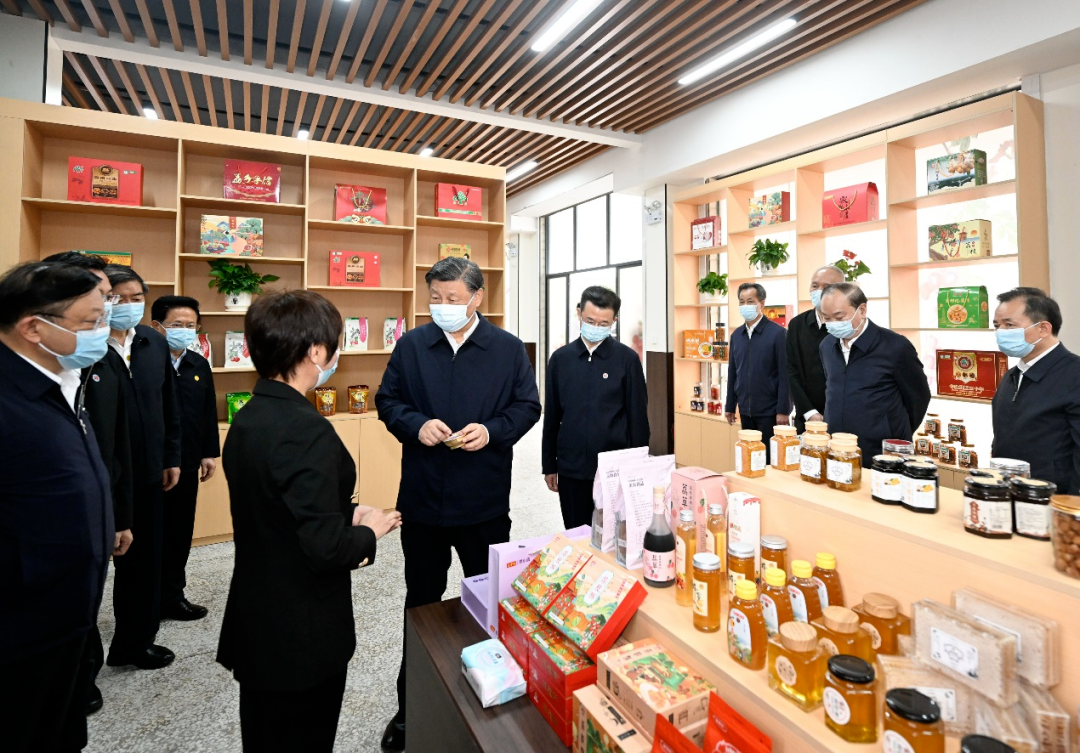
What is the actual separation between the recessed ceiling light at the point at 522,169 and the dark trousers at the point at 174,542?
6385mm

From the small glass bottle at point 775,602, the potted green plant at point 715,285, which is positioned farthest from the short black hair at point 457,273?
the potted green plant at point 715,285

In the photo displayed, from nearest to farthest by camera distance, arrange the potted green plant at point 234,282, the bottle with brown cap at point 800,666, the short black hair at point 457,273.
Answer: the bottle with brown cap at point 800,666, the short black hair at point 457,273, the potted green plant at point 234,282

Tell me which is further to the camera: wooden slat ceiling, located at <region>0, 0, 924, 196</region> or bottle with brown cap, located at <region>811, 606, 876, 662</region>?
wooden slat ceiling, located at <region>0, 0, 924, 196</region>

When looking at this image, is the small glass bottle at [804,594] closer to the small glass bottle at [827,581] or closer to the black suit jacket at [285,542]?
the small glass bottle at [827,581]

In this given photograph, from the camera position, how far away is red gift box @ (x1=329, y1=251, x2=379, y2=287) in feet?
14.6

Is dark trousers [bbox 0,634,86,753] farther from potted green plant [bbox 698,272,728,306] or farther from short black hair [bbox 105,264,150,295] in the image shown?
potted green plant [bbox 698,272,728,306]

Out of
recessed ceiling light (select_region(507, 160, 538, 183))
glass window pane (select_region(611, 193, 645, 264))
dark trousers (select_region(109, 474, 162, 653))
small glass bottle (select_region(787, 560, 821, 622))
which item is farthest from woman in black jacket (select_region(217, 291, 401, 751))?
glass window pane (select_region(611, 193, 645, 264))

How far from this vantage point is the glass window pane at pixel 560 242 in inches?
385

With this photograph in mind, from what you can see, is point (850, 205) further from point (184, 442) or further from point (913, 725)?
point (184, 442)

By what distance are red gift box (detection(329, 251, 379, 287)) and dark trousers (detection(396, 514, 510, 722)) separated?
9.64 ft

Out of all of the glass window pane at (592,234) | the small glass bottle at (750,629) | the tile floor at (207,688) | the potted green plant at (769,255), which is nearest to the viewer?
the small glass bottle at (750,629)

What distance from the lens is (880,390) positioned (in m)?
2.93

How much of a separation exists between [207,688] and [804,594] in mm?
2464

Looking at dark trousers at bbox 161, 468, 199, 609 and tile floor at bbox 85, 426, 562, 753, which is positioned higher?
dark trousers at bbox 161, 468, 199, 609
